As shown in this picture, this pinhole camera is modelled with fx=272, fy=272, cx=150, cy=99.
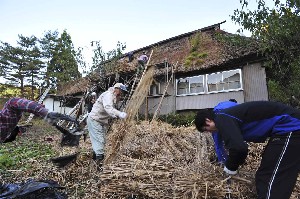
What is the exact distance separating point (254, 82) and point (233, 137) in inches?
392

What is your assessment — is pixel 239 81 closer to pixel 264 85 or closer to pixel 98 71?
pixel 264 85

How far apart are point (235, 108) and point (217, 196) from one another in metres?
0.91

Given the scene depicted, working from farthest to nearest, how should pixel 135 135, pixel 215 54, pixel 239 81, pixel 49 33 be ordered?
pixel 49 33
pixel 215 54
pixel 239 81
pixel 135 135

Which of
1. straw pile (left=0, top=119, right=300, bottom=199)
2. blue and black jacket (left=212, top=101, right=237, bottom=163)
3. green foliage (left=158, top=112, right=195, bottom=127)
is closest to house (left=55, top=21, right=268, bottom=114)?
green foliage (left=158, top=112, right=195, bottom=127)

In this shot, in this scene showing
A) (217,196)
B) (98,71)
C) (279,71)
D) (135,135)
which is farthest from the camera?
(98,71)

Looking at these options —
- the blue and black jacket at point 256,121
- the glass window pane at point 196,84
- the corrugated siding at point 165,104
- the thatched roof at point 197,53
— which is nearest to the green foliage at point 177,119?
the corrugated siding at point 165,104

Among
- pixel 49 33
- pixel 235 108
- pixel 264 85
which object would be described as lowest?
pixel 235 108

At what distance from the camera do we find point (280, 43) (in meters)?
8.53

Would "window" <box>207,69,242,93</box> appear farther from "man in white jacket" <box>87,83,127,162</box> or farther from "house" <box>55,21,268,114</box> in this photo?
"man in white jacket" <box>87,83,127,162</box>

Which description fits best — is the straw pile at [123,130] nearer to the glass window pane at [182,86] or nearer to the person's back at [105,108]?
the person's back at [105,108]

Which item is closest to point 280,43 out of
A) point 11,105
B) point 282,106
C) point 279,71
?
point 279,71

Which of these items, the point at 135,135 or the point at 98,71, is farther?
the point at 98,71

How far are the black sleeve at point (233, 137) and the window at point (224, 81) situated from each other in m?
10.0

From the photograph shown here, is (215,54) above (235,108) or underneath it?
above
